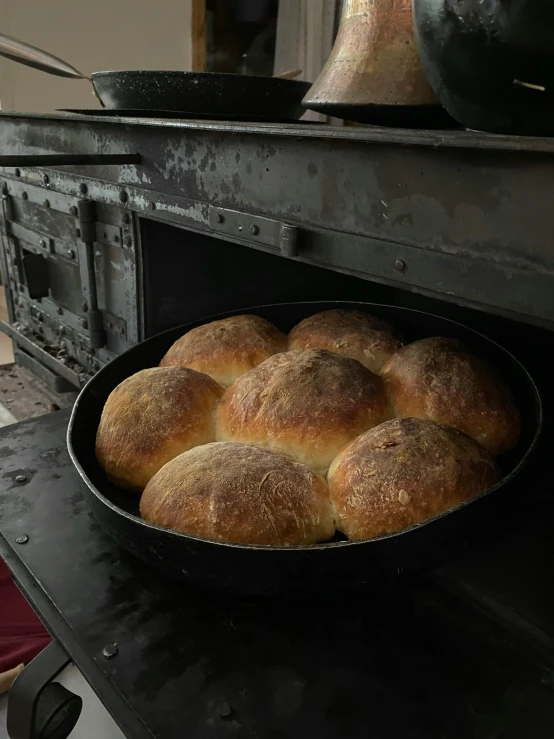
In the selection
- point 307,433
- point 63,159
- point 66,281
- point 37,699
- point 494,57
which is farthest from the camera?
point 66,281

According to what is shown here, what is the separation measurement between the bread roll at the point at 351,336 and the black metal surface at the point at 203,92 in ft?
1.55

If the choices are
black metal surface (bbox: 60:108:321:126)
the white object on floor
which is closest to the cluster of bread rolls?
black metal surface (bbox: 60:108:321:126)

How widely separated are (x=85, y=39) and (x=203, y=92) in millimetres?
2368

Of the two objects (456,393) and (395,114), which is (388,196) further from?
(456,393)

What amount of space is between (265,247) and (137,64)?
290 centimetres

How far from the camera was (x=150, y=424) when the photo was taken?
0.94 meters

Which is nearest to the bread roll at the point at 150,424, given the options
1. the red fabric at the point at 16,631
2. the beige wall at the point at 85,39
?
the red fabric at the point at 16,631

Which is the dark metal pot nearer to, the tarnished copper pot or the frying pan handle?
the tarnished copper pot

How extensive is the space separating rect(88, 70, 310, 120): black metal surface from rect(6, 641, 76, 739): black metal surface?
1.02 m

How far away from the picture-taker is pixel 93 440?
1.04 meters

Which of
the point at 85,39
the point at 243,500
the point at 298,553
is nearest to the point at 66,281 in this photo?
the point at 243,500

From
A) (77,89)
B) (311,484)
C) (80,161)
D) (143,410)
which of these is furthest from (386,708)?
(77,89)

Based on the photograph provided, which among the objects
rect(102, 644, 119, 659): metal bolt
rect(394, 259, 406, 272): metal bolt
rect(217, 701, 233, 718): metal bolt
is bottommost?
rect(102, 644, 119, 659): metal bolt

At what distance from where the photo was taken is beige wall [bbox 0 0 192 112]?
2973 mm
